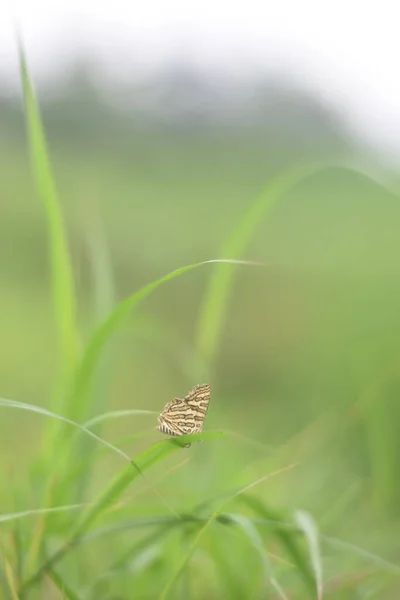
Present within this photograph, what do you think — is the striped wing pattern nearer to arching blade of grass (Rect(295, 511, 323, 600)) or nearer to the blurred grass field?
the blurred grass field

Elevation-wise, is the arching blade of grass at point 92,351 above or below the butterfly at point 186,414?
above

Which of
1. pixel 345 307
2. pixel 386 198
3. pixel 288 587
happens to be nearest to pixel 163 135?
pixel 386 198

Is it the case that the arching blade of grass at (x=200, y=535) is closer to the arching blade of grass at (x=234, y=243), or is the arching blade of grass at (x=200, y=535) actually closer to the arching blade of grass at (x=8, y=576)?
the arching blade of grass at (x=8, y=576)

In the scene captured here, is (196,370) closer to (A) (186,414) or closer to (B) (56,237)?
(B) (56,237)

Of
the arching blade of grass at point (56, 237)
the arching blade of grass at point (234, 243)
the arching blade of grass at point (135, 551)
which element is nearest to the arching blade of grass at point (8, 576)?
the arching blade of grass at point (135, 551)

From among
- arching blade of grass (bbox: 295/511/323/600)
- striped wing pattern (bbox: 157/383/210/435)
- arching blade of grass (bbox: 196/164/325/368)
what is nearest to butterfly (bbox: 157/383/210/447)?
striped wing pattern (bbox: 157/383/210/435)

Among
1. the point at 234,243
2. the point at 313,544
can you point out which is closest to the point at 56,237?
the point at 234,243

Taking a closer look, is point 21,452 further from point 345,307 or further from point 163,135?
point 163,135
